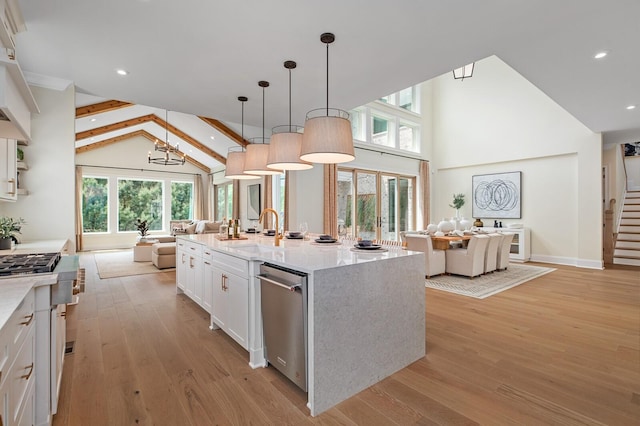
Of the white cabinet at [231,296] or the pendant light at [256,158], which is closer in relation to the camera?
the white cabinet at [231,296]

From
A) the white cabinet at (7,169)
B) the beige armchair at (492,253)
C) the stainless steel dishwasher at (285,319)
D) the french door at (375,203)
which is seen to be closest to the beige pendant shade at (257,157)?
the stainless steel dishwasher at (285,319)

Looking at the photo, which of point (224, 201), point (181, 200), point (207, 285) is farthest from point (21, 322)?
point (181, 200)

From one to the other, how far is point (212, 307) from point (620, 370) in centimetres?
354

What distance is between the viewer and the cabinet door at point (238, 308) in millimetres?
2486

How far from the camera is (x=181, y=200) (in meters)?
11.6

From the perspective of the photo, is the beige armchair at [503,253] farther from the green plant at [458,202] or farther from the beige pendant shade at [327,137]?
the beige pendant shade at [327,137]

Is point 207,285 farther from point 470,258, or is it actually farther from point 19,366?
point 470,258

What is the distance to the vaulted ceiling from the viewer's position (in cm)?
249

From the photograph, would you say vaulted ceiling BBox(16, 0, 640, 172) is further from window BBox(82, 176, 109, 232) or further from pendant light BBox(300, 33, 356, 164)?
window BBox(82, 176, 109, 232)

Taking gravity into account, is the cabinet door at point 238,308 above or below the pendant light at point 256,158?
below

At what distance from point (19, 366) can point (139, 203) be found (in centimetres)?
1071

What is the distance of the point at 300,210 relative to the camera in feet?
19.6

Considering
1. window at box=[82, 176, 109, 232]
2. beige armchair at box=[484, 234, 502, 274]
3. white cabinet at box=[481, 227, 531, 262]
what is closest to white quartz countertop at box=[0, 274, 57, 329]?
beige armchair at box=[484, 234, 502, 274]

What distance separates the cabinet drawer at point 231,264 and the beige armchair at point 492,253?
4.82 m
